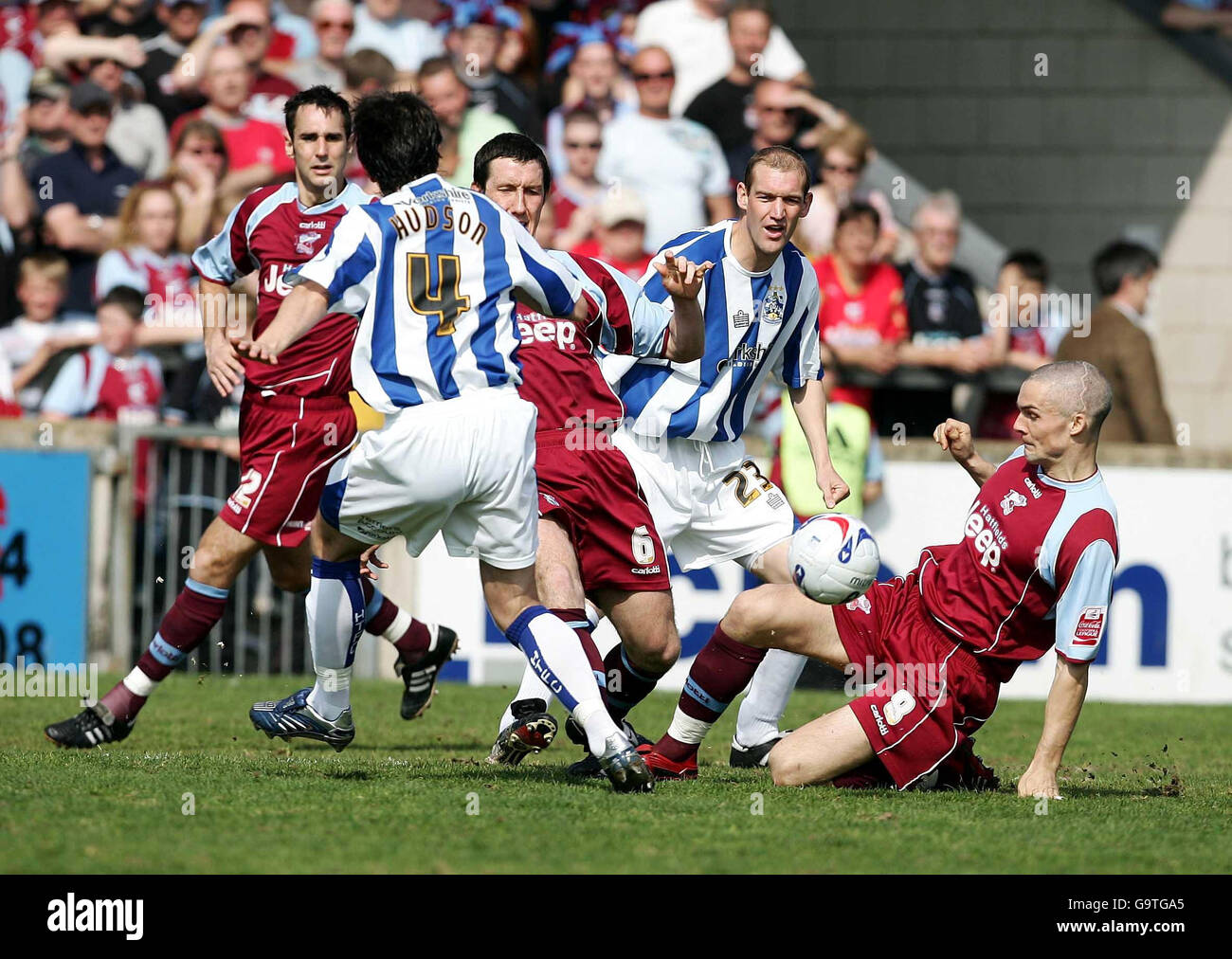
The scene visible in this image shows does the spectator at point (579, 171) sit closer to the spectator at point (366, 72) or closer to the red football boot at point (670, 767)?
the spectator at point (366, 72)

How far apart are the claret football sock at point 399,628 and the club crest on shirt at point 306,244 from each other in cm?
155

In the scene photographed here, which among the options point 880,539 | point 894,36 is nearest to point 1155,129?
point 894,36

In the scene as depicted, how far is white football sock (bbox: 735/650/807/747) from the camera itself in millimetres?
7020

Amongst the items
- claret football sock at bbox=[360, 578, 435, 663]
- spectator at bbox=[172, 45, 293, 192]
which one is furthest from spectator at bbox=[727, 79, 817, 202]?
→ claret football sock at bbox=[360, 578, 435, 663]

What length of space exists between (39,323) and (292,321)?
7.28 metres

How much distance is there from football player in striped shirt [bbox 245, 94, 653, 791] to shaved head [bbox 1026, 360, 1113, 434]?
1.59 metres

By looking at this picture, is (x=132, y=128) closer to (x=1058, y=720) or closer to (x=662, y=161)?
(x=662, y=161)

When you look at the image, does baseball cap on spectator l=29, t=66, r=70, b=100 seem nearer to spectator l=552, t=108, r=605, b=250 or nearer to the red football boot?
spectator l=552, t=108, r=605, b=250

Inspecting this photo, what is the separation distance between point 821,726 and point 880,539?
4886 mm

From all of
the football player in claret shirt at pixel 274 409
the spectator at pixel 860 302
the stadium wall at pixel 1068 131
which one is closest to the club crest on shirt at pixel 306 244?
the football player in claret shirt at pixel 274 409

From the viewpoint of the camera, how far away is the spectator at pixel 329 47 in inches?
518

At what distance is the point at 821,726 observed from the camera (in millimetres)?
6227
